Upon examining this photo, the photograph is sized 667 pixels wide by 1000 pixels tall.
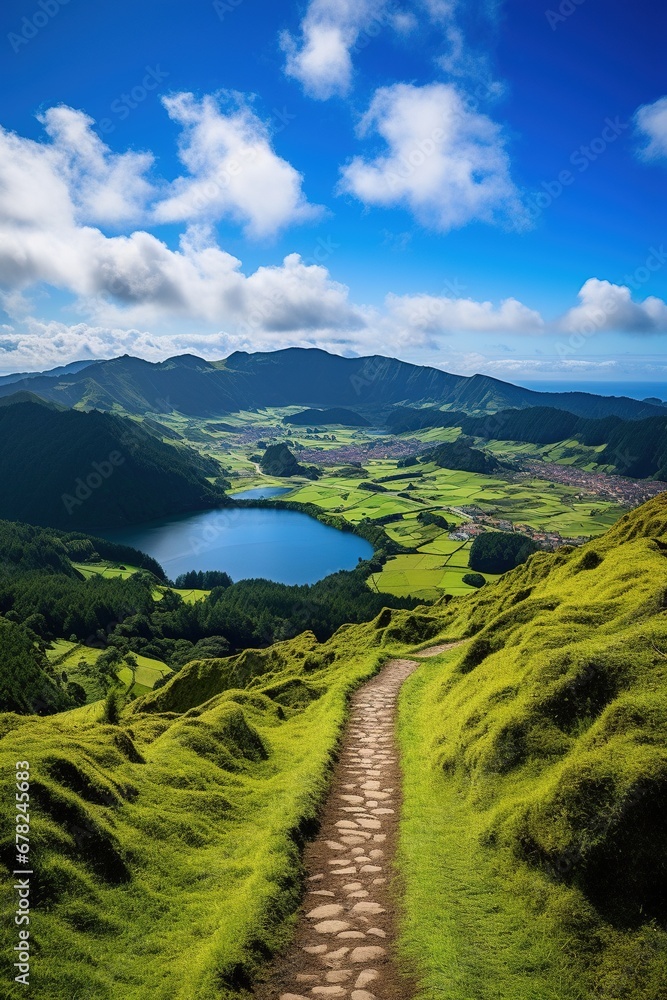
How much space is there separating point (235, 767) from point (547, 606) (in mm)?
13965

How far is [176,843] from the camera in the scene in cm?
1222

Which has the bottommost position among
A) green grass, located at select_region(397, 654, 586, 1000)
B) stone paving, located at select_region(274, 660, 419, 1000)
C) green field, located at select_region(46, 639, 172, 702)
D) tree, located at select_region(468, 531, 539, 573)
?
green field, located at select_region(46, 639, 172, 702)

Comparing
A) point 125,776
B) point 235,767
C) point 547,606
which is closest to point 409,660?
point 547,606

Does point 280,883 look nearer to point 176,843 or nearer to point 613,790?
point 176,843

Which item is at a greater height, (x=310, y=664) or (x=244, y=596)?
(x=310, y=664)

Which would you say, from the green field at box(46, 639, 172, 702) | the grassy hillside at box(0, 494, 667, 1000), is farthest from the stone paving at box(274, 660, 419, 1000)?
the green field at box(46, 639, 172, 702)

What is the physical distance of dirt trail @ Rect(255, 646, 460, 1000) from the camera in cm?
924

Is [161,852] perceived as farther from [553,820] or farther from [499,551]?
[499,551]

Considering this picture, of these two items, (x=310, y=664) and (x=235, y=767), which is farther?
(x=310, y=664)

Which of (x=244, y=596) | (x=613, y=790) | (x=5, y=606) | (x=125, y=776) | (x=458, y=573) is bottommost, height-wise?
(x=5, y=606)

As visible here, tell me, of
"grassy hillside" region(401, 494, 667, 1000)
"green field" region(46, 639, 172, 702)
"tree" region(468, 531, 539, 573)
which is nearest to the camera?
"grassy hillside" region(401, 494, 667, 1000)

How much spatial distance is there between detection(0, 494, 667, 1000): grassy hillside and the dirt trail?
488mm

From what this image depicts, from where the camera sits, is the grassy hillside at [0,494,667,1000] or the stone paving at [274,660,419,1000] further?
the stone paving at [274,660,419,1000]

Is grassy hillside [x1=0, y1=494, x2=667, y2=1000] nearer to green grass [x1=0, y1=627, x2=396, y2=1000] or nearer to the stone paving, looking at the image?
green grass [x1=0, y1=627, x2=396, y2=1000]
